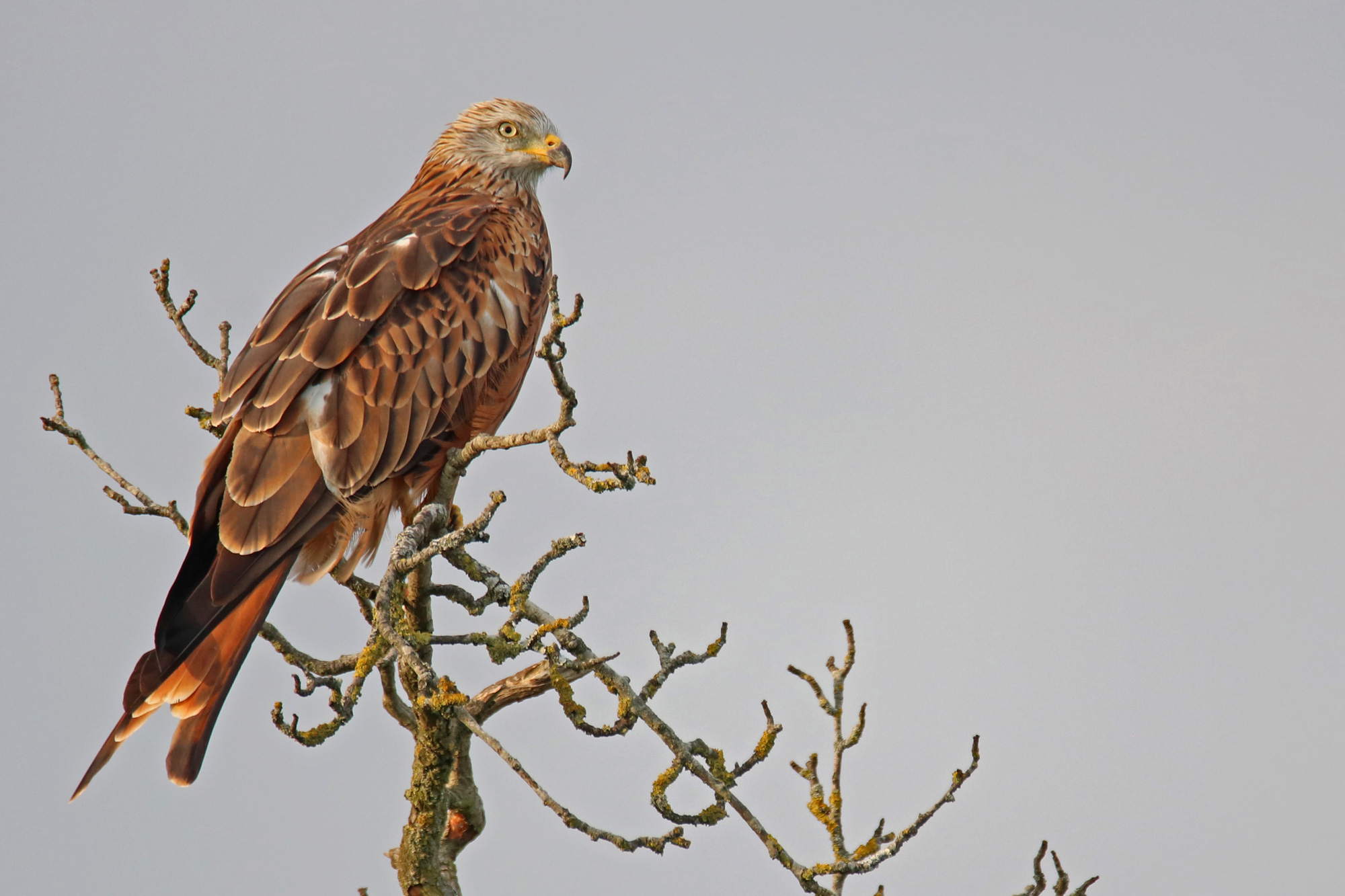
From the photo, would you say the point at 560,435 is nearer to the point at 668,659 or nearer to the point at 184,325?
the point at 668,659

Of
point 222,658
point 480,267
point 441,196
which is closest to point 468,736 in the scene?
point 222,658

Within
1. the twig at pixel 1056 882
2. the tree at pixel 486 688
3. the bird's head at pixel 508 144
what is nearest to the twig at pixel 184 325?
the tree at pixel 486 688

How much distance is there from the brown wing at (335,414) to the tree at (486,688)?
20 cm

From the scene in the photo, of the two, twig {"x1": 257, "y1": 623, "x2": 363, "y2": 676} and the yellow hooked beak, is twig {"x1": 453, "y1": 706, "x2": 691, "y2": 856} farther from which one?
the yellow hooked beak

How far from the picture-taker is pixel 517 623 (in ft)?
12.4

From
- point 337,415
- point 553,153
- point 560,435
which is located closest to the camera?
point 560,435

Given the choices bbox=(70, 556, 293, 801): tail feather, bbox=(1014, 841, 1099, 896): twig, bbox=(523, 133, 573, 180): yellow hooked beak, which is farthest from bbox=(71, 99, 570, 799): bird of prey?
bbox=(1014, 841, 1099, 896): twig

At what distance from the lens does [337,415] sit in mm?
4766

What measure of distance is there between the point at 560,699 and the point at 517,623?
269 mm

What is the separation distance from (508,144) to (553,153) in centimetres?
31

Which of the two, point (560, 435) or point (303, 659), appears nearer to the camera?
point (560, 435)

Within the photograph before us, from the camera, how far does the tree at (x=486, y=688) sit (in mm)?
3412

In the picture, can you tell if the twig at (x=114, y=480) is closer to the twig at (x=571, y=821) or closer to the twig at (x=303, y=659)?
the twig at (x=303, y=659)

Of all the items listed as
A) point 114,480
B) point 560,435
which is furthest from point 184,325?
point 560,435
